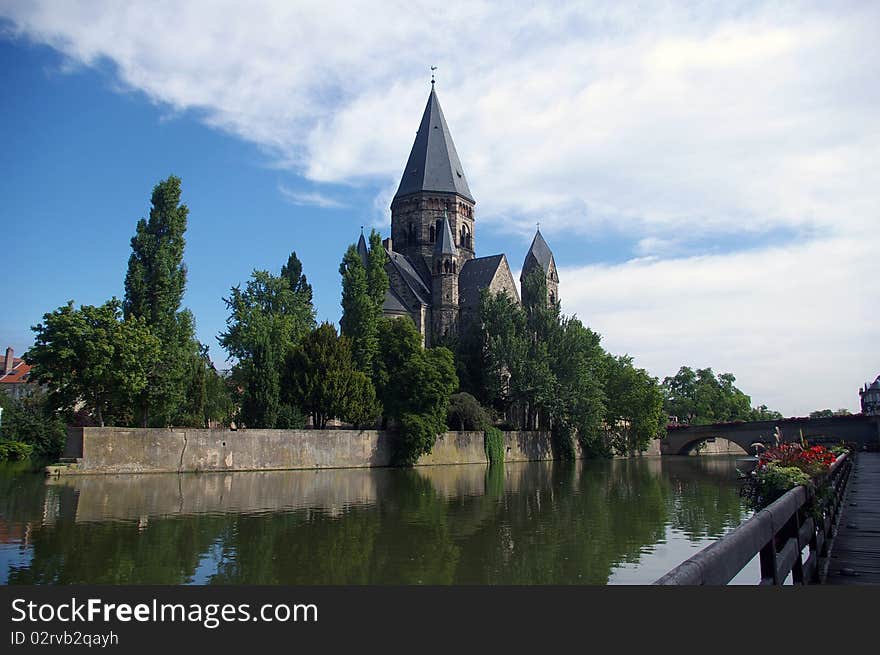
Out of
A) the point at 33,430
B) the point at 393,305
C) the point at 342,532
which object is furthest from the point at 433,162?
the point at 342,532

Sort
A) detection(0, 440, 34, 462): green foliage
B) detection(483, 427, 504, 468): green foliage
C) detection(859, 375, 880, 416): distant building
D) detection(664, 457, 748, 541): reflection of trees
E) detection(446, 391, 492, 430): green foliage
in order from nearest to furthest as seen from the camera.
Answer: detection(664, 457, 748, 541): reflection of trees < detection(0, 440, 34, 462): green foliage < detection(483, 427, 504, 468): green foliage < detection(446, 391, 492, 430): green foliage < detection(859, 375, 880, 416): distant building

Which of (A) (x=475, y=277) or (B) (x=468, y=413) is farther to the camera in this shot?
(A) (x=475, y=277)

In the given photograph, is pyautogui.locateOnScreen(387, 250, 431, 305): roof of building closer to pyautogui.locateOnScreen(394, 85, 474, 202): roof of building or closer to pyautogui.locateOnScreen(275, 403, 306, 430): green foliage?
pyautogui.locateOnScreen(394, 85, 474, 202): roof of building

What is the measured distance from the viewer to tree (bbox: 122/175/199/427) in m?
35.4

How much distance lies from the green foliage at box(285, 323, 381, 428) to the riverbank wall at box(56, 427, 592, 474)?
1.74 metres

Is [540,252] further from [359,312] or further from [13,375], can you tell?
[13,375]

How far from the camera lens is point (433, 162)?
3027 inches

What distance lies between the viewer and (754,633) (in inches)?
143

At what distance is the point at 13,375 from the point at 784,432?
3035 inches

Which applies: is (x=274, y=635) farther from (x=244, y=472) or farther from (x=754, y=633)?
(x=244, y=472)

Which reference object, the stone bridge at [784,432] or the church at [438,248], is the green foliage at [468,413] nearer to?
the church at [438,248]

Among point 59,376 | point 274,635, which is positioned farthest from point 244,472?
point 274,635

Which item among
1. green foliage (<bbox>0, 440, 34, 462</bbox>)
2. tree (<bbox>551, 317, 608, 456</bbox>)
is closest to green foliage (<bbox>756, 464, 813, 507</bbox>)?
tree (<bbox>551, 317, 608, 456</bbox>)

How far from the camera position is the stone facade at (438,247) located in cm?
6969
